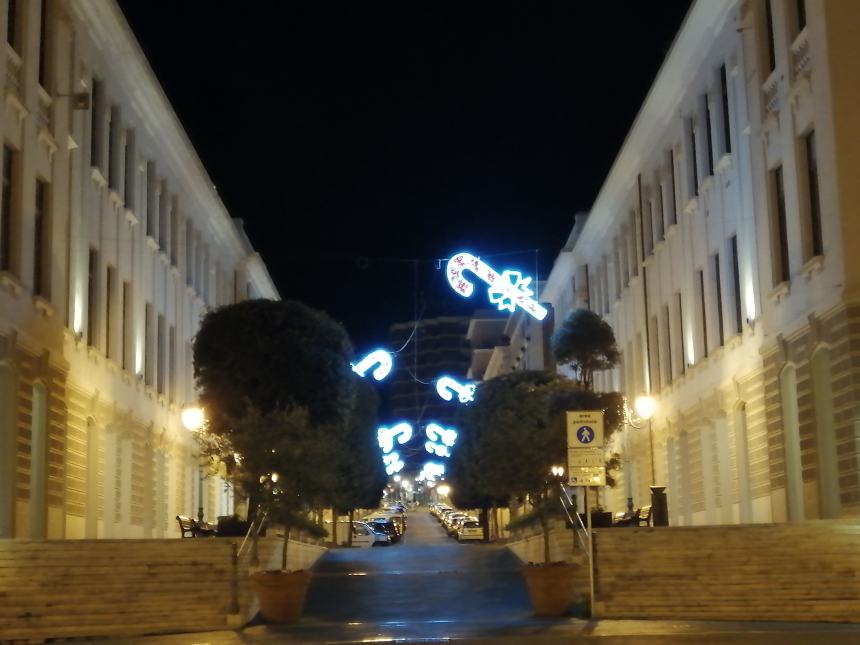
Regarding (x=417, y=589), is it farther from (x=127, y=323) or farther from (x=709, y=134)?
(x=709, y=134)

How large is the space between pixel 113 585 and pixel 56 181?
11.7m

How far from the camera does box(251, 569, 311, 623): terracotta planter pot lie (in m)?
21.5

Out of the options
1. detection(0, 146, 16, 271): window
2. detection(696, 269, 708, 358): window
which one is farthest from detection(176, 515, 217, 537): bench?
detection(696, 269, 708, 358): window

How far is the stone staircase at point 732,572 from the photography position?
20.9 meters

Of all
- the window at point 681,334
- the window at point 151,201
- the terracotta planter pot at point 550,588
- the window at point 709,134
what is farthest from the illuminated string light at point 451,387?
the terracotta planter pot at point 550,588

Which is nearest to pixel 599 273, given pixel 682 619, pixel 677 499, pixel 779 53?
pixel 677 499

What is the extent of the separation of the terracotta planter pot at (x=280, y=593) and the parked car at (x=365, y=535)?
35908 mm

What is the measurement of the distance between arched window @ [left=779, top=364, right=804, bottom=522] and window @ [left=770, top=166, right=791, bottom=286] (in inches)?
84.3

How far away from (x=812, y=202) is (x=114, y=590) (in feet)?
51.0

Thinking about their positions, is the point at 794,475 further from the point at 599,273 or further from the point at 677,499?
the point at 599,273

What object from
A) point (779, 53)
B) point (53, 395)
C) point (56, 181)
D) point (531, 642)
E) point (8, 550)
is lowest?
point (531, 642)

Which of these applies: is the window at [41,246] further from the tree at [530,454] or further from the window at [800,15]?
the window at [800,15]

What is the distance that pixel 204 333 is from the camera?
37812 mm

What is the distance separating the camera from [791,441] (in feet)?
94.4
